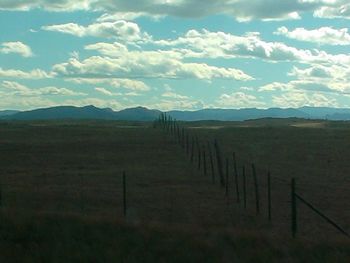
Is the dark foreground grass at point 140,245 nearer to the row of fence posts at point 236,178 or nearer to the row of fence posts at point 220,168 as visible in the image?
the row of fence posts at point 236,178

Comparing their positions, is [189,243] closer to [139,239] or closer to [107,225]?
[139,239]

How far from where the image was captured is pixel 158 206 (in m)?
26.0

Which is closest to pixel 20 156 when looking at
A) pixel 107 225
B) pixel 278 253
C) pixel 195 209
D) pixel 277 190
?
pixel 277 190

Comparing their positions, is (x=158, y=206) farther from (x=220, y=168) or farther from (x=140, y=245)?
(x=140, y=245)

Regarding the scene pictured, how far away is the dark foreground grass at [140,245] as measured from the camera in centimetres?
1316

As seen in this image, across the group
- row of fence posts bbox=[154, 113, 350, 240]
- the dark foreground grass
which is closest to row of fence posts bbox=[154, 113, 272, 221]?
row of fence posts bbox=[154, 113, 350, 240]

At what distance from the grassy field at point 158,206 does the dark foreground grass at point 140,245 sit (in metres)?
0.02

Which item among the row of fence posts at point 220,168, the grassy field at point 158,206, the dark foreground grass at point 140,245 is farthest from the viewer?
the row of fence posts at point 220,168

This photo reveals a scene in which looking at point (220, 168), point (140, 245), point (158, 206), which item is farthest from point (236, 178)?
point (140, 245)

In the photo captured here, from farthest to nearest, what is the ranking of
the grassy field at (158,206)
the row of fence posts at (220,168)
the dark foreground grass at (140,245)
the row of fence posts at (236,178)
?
the row of fence posts at (220,168), the row of fence posts at (236,178), the grassy field at (158,206), the dark foreground grass at (140,245)

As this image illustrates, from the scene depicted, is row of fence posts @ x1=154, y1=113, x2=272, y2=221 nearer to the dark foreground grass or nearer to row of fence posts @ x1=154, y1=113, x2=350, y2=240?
row of fence posts @ x1=154, y1=113, x2=350, y2=240

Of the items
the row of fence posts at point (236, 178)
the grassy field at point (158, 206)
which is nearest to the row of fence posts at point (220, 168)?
the row of fence posts at point (236, 178)

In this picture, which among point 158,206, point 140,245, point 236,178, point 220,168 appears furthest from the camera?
point 220,168

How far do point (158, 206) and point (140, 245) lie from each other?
39.1 ft
